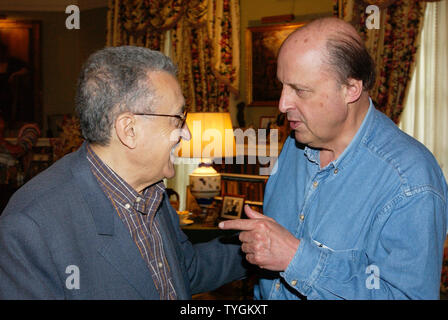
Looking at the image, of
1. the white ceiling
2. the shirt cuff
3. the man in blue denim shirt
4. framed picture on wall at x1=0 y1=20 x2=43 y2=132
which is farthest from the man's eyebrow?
framed picture on wall at x1=0 y1=20 x2=43 y2=132

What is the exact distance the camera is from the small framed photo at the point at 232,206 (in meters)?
4.04

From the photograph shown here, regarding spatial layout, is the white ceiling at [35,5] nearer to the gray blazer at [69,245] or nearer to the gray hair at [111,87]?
the gray hair at [111,87]

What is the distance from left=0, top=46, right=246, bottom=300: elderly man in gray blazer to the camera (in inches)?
51.4

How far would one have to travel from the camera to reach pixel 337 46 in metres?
1.56

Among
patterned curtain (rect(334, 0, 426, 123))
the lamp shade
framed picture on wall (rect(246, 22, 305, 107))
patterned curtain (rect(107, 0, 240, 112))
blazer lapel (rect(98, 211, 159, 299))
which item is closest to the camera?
blazer lapel (rect(98, 211, 159, 299))

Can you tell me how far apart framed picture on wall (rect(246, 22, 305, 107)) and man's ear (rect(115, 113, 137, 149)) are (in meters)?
4.00

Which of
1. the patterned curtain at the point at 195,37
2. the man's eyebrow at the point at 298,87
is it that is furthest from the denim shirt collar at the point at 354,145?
the patterned curtain at the point at 195,37

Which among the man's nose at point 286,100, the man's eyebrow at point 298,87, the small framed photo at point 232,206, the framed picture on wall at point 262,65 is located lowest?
the small framed photo at point 232,206

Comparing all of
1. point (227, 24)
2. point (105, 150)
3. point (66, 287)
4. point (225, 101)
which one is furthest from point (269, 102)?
point (66, 287)

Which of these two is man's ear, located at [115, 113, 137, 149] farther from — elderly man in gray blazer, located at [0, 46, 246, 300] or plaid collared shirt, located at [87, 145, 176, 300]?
plaid collared shirt, located at [87, 145, 176, 300]

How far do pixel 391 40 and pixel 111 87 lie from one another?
3898mm

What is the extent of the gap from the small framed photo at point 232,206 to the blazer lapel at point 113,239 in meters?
2.50

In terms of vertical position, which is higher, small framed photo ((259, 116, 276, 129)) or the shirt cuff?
small framed photo ((259, 116, 276, 129))
